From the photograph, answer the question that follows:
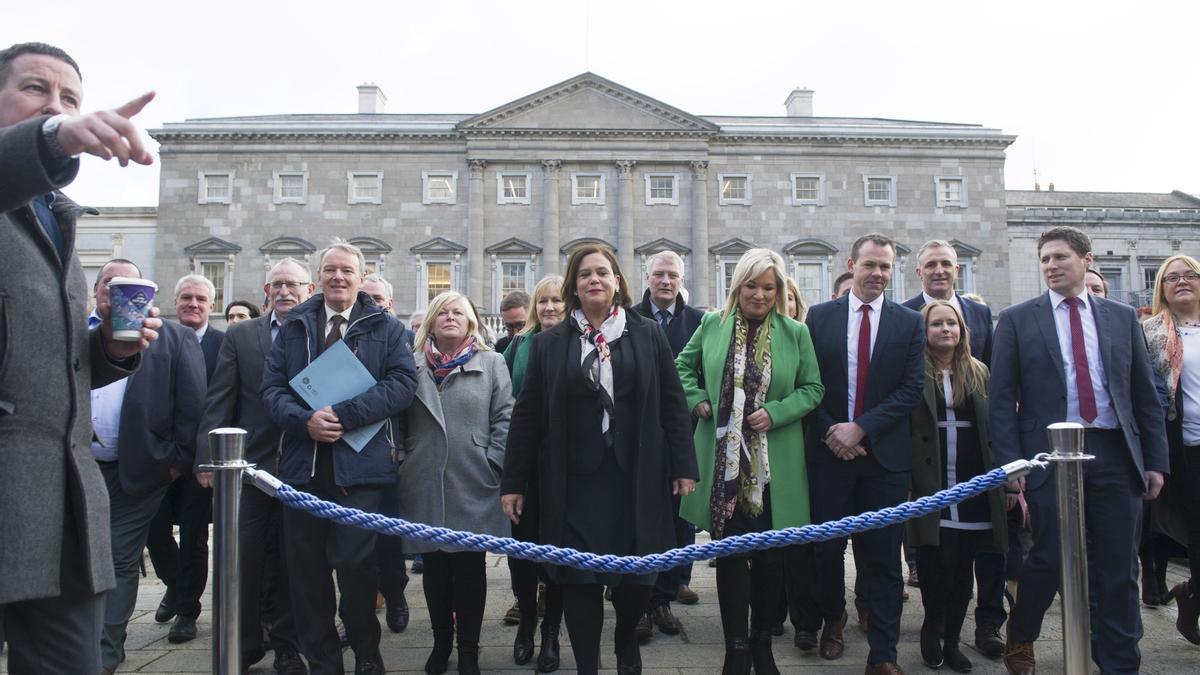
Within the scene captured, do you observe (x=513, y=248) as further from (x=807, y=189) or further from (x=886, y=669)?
(x=886, y=669)

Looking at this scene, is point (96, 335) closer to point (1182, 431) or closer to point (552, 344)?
point (552, 344)

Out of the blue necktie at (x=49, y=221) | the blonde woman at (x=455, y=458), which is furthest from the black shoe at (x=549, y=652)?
the blue necktie at (x=49, y=221)

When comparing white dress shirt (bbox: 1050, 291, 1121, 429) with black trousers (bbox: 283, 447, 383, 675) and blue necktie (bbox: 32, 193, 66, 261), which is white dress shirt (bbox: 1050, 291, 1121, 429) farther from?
blue necktie (bbox: 32, 193, 66, 261)

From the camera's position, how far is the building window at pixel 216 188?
3528 centimetres

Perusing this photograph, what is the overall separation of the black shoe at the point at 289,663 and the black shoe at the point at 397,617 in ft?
3.11

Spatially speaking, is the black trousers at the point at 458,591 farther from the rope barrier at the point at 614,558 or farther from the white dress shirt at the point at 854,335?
the white dress shirt at the point at 854,335

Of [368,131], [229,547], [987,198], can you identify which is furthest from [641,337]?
[987,198]

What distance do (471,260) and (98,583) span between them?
32.5 metres

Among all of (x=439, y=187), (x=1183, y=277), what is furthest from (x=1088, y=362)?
(x=439, y=187)

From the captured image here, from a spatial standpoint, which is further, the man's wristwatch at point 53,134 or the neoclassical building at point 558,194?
the neoclassical building at point 558,194

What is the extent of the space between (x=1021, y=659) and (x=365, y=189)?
111 feet

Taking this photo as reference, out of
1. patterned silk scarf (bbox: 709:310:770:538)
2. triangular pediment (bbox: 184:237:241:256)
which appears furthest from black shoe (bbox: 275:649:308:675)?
triangular pediment (bbox: 184:237:241:256)

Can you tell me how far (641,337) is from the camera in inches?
179

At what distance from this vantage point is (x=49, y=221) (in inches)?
106
